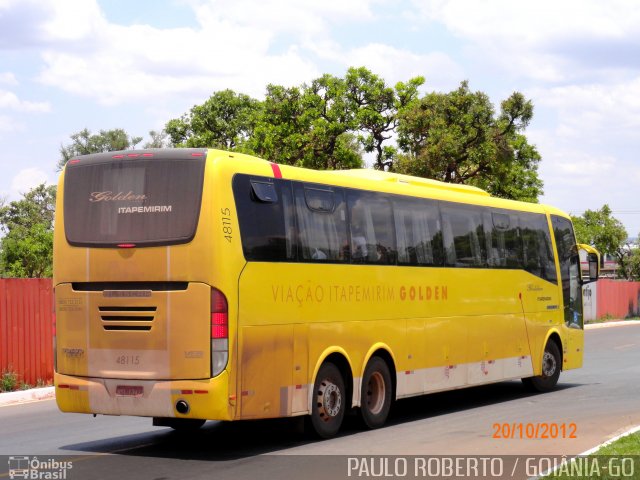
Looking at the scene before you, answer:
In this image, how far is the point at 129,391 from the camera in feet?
38.2

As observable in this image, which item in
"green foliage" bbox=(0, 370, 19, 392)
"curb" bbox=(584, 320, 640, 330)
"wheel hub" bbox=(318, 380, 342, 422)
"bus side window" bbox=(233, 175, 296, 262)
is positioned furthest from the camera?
"curb" bbox=(584, 320, 640, 330)

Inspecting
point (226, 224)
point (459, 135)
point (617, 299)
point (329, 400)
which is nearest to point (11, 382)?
point (329, 400)

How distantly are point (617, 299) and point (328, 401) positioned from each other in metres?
54.5

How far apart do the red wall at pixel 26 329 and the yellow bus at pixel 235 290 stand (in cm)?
730

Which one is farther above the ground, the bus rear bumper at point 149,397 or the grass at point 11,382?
the bus rear bumper at point 149,397

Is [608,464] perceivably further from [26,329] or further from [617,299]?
[617,299]

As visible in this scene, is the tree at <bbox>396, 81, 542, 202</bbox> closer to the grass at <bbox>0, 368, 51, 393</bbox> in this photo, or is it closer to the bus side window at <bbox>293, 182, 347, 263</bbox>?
the grass at <bbox>0, 368, 51, 393</bbox>

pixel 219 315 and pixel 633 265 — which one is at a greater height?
pixel 633 265

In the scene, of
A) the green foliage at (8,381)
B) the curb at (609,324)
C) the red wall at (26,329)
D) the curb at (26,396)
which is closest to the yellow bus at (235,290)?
the curb at (26,396)

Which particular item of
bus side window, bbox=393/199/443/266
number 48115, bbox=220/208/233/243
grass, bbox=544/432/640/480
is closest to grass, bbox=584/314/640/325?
bus side window, bbox=393/199/443/266

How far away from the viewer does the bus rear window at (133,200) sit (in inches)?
458

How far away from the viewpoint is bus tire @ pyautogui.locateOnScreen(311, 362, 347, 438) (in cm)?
1302

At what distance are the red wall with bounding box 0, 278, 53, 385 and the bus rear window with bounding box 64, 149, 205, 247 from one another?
8.12 m

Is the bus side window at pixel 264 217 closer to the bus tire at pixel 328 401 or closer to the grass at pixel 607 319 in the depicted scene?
the bus tire at pixel 328 401
